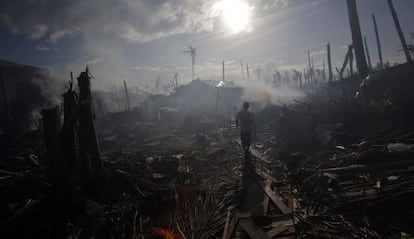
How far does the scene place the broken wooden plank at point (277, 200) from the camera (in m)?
5.10

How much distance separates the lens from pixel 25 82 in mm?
35469

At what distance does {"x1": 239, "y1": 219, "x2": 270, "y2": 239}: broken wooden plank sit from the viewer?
4.20m

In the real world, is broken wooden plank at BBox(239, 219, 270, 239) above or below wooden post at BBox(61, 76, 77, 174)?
below

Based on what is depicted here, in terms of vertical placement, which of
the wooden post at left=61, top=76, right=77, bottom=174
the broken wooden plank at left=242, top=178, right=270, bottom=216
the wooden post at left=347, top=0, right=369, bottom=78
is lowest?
the broken wooden plank at left=242, top=178, right=270, bottom=216

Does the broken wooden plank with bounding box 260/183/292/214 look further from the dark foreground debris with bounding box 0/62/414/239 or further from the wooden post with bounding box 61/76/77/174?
the wooden post with bounding box 61/76/77/174

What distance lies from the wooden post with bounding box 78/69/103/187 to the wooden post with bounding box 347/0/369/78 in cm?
1586

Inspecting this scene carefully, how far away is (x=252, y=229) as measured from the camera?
4.45 metres

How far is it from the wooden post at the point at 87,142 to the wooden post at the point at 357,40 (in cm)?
1586

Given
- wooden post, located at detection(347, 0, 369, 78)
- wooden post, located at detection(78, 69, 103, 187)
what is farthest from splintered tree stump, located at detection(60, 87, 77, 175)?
wooden post, located at detection(347, 0, 369, 78)

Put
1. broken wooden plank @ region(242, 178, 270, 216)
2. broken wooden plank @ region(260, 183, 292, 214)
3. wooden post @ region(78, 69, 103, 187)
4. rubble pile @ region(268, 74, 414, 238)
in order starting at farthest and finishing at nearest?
1. wooden post @ region(78, 69, 103, 187)
2. broken wooden plank @ region(242, 178, 270, 216)
3. broken wooden plank @ region(260, 183, 292, 214)
4. rubble pile @ region(268, 74, 414, 238)

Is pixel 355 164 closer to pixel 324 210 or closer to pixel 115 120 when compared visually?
pixel 324 210

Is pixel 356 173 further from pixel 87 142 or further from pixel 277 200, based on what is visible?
pixel 87 142

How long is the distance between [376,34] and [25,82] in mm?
45547

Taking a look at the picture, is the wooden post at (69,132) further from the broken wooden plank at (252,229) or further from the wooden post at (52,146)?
the broken wooden plank at (252,229)
